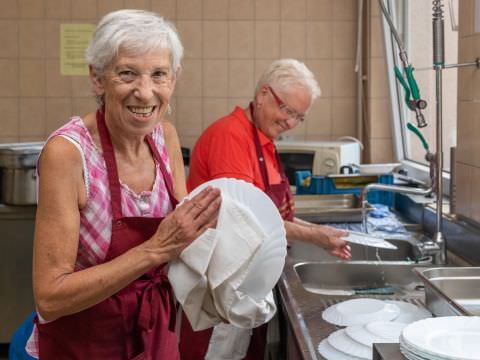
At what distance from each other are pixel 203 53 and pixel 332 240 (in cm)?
260

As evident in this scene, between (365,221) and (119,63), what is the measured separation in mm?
1816

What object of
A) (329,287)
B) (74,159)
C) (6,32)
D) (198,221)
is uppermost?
(6,32)

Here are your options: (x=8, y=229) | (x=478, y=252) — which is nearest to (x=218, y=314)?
(x=478, y=252)

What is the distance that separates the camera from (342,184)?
12.4ft

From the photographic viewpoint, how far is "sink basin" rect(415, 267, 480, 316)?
6.35 ft

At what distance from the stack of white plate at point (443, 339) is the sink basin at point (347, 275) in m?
1.45

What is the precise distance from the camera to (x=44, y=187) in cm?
166

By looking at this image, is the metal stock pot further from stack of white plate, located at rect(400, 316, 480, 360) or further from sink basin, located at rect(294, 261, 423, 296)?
stack of white plate, located at rect(400, 316, 480, 360)

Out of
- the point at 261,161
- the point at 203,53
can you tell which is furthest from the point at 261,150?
the point at 203,53

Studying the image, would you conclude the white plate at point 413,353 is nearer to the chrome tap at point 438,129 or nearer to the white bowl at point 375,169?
the chrome tap at point 438,129

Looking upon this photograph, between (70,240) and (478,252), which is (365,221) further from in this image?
(70,240)

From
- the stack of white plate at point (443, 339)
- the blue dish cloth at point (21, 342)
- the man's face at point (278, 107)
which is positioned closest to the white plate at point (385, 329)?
the stack of white plate at point (443, 339)

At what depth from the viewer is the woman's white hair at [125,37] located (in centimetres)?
173

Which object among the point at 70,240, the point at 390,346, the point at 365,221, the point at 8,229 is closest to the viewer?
the point at 390,346
